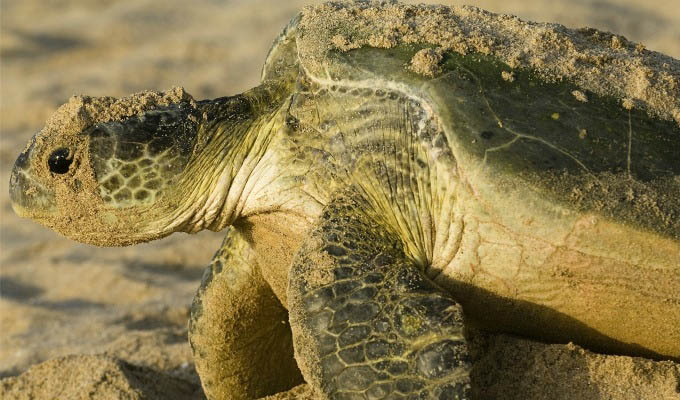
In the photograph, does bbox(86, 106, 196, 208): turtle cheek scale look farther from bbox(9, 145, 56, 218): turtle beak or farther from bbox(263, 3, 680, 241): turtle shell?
bbox(263, 3, 680, 241): turtle shell

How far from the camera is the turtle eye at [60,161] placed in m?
2.68

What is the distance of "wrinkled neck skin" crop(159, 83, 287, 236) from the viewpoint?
2742mm

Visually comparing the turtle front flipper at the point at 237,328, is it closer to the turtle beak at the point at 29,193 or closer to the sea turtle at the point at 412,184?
the sea turtle at the point at 412,184

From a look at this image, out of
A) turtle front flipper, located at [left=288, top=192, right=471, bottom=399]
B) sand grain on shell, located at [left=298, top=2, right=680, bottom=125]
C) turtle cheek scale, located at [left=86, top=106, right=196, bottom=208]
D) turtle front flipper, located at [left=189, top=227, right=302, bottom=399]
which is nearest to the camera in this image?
turtle front flipper, located at [left=288, top=192, right=471, bottom=399]

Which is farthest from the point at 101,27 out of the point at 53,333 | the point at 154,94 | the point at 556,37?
the point at 556,37

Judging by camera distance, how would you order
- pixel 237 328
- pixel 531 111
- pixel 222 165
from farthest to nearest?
pixel 237 328 → pixel 222 165 → pixel 531 111

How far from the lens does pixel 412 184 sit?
7.95ft

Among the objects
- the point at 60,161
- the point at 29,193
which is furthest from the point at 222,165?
the point at 29,193

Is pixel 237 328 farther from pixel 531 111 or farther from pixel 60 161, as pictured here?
pixel 531 111

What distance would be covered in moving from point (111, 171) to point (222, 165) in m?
0.39

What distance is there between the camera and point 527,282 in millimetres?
2332

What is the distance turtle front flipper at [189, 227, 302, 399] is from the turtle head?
0.41m

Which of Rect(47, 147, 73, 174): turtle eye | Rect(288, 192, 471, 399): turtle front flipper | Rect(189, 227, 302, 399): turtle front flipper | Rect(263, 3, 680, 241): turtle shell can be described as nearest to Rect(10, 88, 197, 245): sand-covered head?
Rect(47, 147, 73, 174): turtle eye

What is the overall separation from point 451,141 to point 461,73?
28 centimetres
